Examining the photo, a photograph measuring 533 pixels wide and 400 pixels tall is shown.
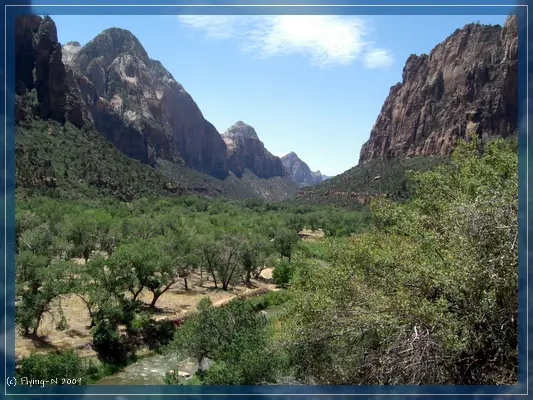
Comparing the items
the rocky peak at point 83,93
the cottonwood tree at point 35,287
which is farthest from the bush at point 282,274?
the rocky peak at point 83,93

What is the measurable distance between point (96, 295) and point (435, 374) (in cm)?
1826

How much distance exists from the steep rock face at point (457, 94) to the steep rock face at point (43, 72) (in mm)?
96827

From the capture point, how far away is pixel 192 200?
107812 millimetres

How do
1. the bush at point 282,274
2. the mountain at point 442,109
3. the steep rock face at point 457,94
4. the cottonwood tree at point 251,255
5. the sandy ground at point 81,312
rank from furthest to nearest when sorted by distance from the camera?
the steep rock face at point 457,94
the mountain at point 442,109
the bush at point 282,274
the cottonwood tree at point 251,255
the sandy ground at point 81,312

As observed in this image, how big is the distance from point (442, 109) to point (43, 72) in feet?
385

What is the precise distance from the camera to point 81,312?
1069 inches

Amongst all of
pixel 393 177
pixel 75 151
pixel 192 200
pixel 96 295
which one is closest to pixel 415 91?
pixel 393 177

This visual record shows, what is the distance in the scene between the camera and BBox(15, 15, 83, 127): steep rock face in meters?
95.6

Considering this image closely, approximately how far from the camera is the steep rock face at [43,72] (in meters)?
95.6

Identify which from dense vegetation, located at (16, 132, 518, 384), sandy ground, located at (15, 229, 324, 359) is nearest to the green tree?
sandy ground, located at (15, 229, 324, 359)

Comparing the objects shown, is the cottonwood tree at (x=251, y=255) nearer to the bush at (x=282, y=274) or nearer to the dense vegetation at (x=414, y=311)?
the bush at (x=282, y=274)

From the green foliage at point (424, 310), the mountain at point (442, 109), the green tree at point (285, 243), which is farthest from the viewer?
the mountain at point (442, 109)

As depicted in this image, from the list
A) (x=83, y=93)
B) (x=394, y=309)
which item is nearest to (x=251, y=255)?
(x=394, y=309)

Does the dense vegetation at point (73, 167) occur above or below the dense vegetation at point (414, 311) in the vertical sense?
above
